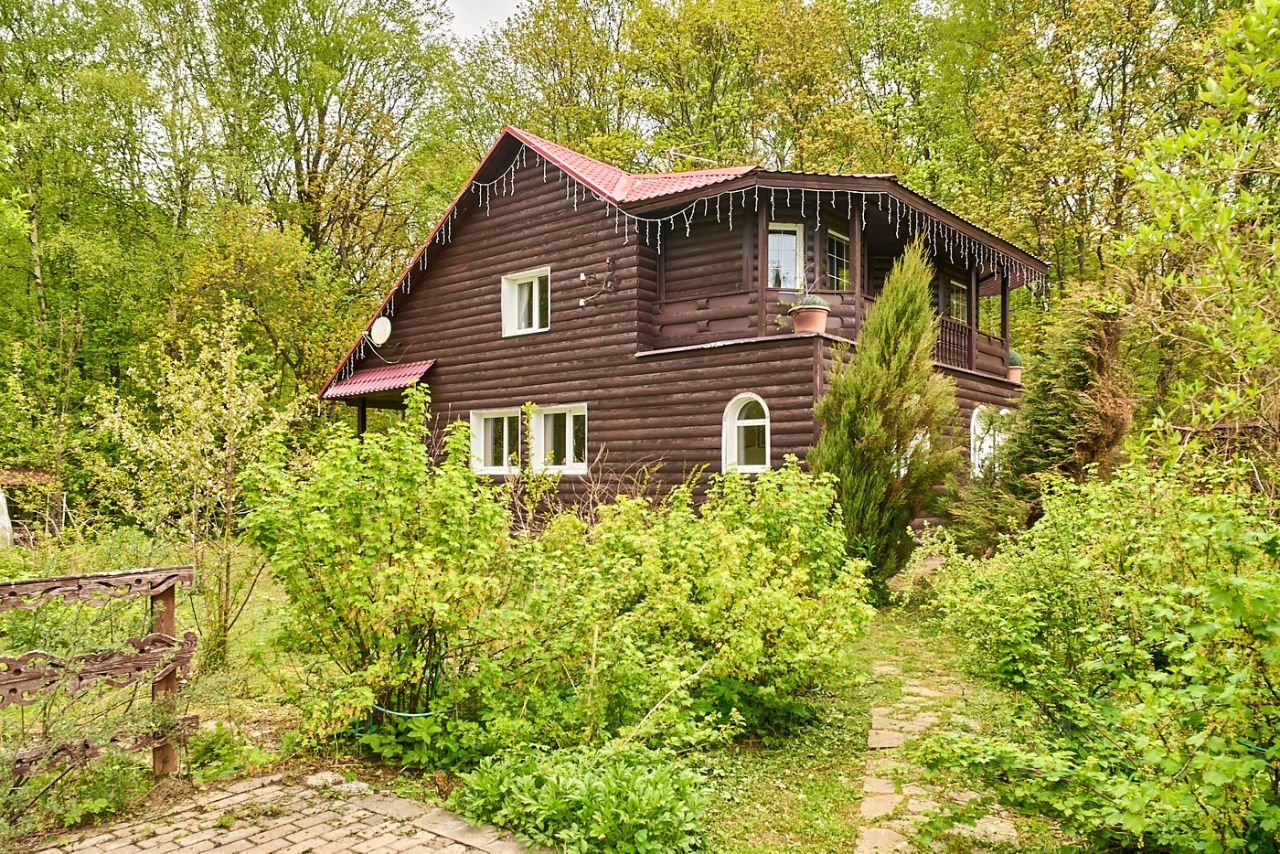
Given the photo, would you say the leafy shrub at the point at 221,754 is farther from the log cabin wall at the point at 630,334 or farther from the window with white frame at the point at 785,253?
the window with white frame at the point at 785,253

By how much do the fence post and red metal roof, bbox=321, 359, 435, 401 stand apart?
1219 centimetres

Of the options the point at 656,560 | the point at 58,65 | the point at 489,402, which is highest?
the point at 58,65

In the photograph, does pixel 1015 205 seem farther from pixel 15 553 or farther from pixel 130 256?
pixel 130 256

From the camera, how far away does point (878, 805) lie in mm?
4141

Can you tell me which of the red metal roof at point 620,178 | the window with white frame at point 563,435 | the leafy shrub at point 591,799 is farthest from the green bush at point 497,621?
the window with white frame at point 563,435

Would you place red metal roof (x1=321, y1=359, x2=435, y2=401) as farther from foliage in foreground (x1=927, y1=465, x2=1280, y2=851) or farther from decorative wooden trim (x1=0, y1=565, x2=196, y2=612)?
foliage in foreground (x1=927, y1=465, x2=1280, y2=851)

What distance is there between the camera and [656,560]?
16.7ft

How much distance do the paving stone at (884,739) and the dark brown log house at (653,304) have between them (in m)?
6.58

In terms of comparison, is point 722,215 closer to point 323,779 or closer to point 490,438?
point 490,438

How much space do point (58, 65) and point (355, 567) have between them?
2440 cm

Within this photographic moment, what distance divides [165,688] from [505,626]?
1.81 metres

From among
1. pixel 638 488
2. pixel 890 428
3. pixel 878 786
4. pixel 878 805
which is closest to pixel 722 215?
pixel 638 488

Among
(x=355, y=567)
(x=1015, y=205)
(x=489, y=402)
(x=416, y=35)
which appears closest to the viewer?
(x=355, y=567)

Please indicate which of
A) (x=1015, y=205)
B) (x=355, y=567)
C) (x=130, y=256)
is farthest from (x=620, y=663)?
(x=130, y=256)
